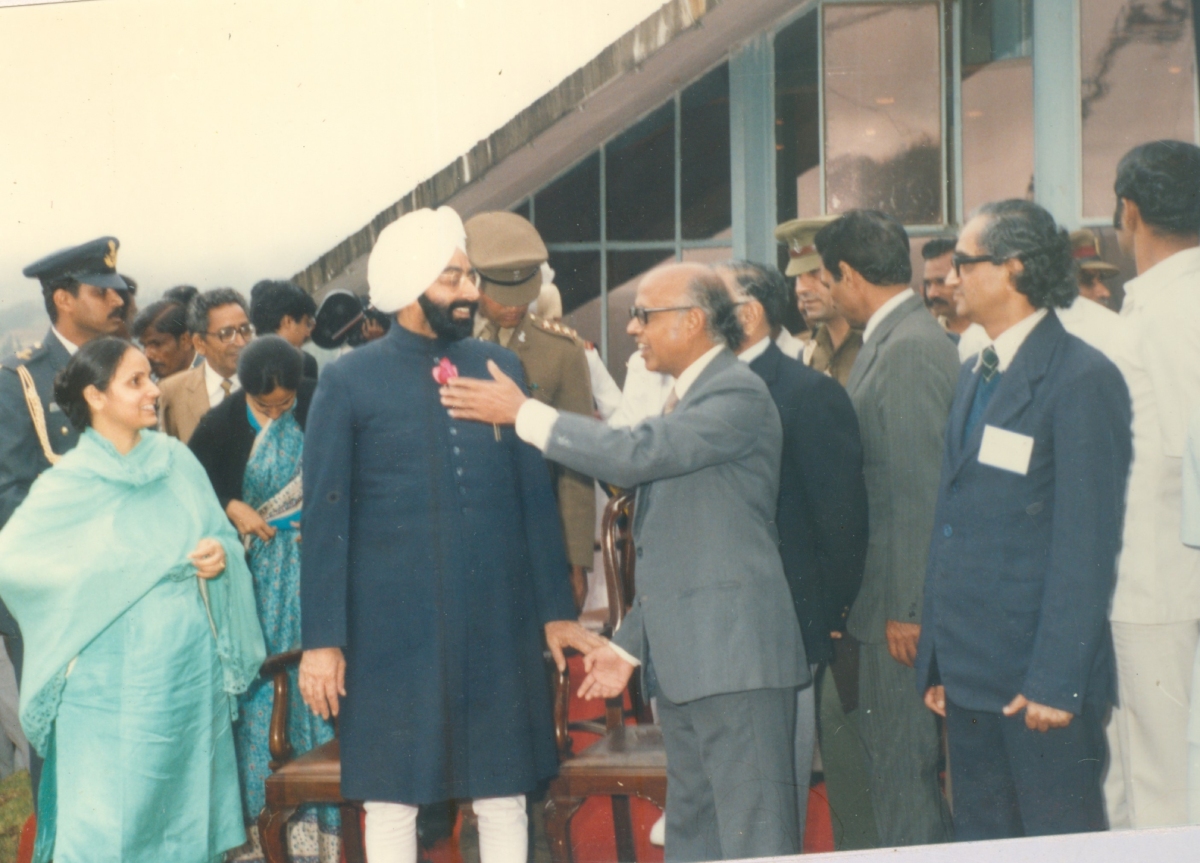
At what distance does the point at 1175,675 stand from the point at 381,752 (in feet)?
6.94

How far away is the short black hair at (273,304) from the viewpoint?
10.6 ft

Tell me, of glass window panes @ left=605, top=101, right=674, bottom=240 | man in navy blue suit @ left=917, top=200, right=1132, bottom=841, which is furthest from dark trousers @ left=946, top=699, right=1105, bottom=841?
glass window panes @ left=605, top=101, right=674, bottom=240

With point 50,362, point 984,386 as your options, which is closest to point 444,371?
point 50,362

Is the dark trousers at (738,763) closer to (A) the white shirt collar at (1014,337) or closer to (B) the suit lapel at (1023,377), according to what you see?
(B) the suit lapel at (1023,377)

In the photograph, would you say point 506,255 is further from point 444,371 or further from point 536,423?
point 536,423

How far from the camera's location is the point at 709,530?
2646 millimetres

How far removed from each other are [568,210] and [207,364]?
1.15 m

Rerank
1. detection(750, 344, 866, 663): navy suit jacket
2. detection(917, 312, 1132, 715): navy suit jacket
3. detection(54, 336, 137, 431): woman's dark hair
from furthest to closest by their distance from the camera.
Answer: detection(750, 344, 866, 663): navy suit jacket → detection(54, 336, 137, 431): woman's dark hair → detection(917, 312, 1132, 715): navy suit jacket

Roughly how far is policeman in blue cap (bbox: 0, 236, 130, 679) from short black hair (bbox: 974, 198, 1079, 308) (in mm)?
2372

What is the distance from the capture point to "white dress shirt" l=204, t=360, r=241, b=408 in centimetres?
325

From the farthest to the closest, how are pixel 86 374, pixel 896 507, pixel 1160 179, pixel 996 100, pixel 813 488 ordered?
pixel 996 100 → pixel 1160 179 → pixel 896 507 → pixel 813 488 → pixel 86 374

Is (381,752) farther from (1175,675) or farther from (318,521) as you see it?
(1175,675)

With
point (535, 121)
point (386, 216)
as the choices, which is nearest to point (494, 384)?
point (386, 216)

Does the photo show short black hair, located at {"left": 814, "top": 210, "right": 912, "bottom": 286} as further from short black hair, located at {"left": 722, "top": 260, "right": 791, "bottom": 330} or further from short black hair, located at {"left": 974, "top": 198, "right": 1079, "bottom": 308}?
short black hair, located at {"left": 974, "top": 198, "right": 1079, "bottom": 308}
